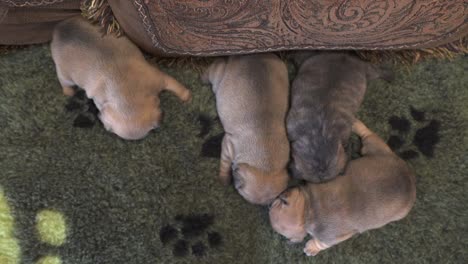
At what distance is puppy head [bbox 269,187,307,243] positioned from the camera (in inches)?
57.7

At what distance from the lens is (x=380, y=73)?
1.62 metres

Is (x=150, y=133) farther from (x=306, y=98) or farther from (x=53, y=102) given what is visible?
(x=306, y=98)

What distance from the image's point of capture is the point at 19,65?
157 centimetres

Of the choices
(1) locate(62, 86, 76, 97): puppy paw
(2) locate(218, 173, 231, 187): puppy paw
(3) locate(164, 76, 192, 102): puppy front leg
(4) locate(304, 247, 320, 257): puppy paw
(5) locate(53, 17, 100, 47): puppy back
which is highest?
(5) locate(53, 17, 100, 47): puppy back

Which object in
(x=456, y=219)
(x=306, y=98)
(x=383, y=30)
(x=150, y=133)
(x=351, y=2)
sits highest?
(x=351, y=2)

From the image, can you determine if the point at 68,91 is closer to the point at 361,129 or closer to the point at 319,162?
the point at 319,162

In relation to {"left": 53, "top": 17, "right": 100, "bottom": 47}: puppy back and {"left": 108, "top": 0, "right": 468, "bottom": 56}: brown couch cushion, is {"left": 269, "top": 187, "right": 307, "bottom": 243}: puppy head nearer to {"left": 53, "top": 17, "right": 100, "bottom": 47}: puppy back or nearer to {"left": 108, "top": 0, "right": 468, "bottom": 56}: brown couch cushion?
{"left": 108, "top": 0, "right": 468, "bottom": 56}: brown couch cushion

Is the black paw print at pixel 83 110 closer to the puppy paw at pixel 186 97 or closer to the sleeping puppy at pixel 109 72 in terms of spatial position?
the sleeping puppy at pixel 109 72

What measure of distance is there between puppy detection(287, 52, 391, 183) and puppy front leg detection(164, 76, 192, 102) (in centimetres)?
36

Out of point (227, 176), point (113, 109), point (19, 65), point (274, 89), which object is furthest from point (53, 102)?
point (274, 89)

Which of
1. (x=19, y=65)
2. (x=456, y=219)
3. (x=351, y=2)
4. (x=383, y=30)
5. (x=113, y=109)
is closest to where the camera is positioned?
(x=351, y=2)

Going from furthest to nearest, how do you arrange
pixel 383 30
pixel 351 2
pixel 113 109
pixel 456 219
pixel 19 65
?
pixel 456 219
pixel 19 65
pixel 113 109
pixel 383 30
pixel 351 2

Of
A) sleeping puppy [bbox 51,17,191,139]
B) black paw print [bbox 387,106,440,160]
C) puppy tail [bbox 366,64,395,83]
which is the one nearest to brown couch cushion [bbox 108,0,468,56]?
sleeping puppy [bbox 51,17,191,139]

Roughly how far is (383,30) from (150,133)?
83cm
